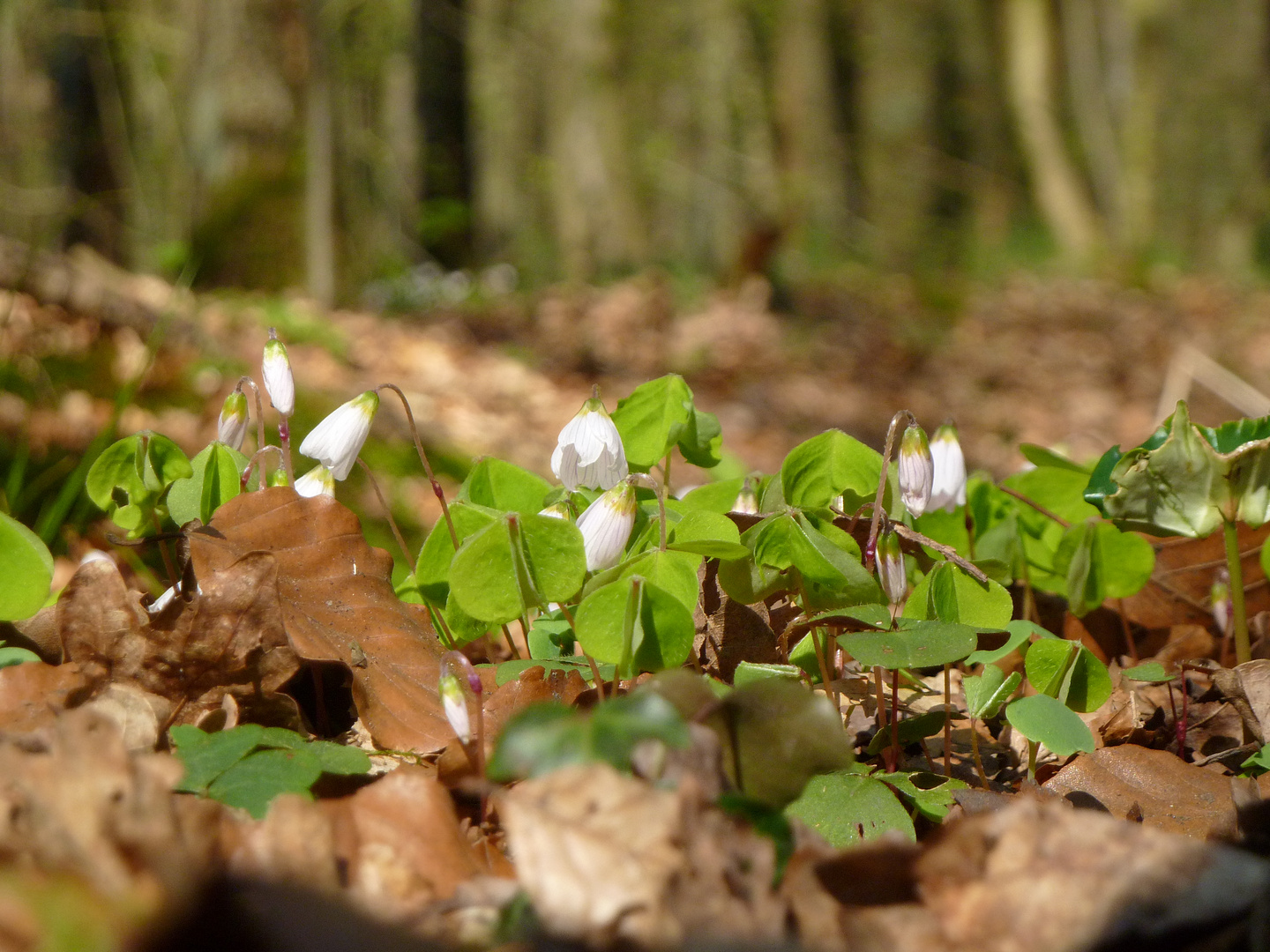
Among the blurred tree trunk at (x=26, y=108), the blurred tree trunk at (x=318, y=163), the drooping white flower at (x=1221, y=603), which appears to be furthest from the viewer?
the blurred tree trunk at (x=26, y=108)

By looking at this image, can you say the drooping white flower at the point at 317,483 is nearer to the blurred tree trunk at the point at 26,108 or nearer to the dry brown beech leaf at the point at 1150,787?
the dry brown beech leaf at the point at 1150,787

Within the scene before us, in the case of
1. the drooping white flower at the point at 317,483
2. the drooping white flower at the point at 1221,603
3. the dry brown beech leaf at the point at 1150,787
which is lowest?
the drooping white flower at the point at 1221,603

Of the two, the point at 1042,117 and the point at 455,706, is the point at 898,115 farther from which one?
the point at 455,706

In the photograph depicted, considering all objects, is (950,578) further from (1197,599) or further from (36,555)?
(36,555)

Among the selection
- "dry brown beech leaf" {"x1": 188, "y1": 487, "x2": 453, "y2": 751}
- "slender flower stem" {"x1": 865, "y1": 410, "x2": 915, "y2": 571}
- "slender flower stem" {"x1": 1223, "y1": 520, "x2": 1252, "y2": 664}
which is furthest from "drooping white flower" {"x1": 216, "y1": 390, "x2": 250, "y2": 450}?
"slender flower stem" {"x1": 1223, "y1": 520, "x2": 1252, "y2": 664}

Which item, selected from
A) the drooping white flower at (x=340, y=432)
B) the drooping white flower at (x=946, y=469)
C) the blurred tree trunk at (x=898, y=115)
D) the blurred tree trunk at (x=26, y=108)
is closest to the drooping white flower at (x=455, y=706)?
the drooping white flower at (x=340, y=432)

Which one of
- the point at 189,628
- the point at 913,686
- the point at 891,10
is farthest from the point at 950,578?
the point at 891,10
